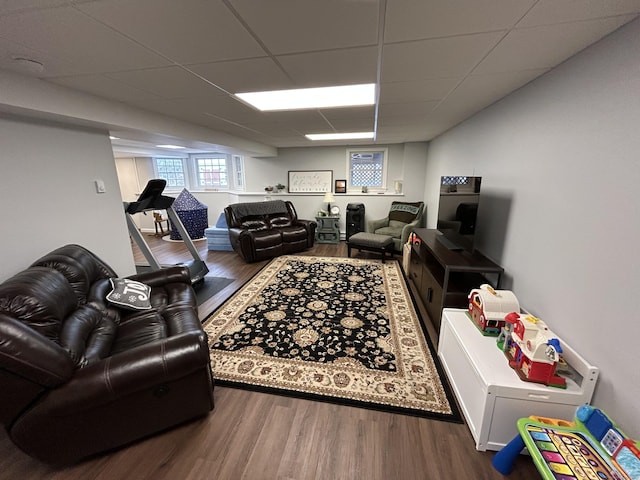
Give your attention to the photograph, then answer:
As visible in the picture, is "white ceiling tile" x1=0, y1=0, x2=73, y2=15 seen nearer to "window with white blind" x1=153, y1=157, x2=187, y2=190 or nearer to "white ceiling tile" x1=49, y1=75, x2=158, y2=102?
"white ceiling tile" x1=49, y1=75, x2=158, y2=102

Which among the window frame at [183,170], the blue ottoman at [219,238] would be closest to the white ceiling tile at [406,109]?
the blue ottoman at [219,238]

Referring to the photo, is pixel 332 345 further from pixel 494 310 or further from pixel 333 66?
pixel 333 66

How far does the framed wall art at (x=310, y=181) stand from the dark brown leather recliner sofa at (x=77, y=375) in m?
4.78

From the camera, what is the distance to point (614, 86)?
49.6 inches

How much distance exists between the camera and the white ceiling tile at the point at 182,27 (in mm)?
1028

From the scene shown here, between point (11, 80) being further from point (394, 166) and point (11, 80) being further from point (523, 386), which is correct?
point (394, 166)

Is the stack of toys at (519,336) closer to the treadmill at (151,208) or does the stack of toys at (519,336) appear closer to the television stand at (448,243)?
the television stand at (448,243)

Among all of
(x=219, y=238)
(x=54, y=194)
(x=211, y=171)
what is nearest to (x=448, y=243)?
(x=54, y=194)

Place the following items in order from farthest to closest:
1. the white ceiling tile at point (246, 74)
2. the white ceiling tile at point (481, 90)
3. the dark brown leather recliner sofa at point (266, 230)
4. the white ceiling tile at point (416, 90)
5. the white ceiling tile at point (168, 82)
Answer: the dark brown leather recliner sofa at point (266, 230) → the white ceiling tile at point (416, 90) → the white ceiling tile at point (481, 90) → the white ceiling tile at point (168, 82) → the white ceiling tile at point (246, 74)

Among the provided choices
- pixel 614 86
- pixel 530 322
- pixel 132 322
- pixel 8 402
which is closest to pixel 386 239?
pixel 530 322

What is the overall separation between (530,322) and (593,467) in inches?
25.5

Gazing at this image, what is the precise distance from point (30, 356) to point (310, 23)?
1.96 meters

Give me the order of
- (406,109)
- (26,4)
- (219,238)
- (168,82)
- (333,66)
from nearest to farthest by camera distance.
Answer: (26,4) < (333,66) < (168,82) < (406,109) < (219,238)

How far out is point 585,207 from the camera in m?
1.41
